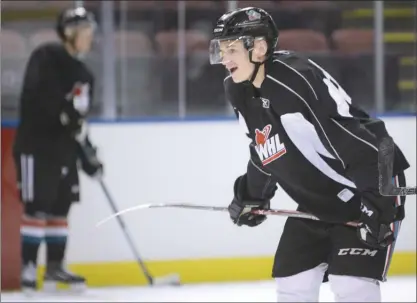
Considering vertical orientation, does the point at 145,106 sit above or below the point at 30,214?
above

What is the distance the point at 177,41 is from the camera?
18.1ft

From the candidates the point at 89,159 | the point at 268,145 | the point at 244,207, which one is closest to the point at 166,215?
the point at 89,159

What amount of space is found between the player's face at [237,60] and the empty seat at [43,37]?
106 inches

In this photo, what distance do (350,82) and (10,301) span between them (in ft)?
6.53

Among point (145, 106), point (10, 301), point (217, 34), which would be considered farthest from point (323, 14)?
point (217, 34)

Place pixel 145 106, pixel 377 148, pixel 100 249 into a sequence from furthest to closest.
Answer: pixel 145 106
pixel 100 249
pixel 377 148

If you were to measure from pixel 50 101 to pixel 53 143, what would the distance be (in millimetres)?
179

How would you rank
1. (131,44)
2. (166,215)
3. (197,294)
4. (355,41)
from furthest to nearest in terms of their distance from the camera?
(355,41), (131,44), (166,215), (197,294)

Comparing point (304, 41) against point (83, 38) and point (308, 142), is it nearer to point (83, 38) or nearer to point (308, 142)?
point (83, 38)

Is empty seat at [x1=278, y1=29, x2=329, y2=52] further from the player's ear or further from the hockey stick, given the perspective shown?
the hockey stick

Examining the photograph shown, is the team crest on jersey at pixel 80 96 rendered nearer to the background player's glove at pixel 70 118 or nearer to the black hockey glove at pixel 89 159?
the background player's glove at pixel 70 118

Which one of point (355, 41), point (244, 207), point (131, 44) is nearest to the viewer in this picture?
point (244, 207)

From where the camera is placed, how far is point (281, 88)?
258 cm

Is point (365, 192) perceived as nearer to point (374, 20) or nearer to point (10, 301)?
point (10, 301)
